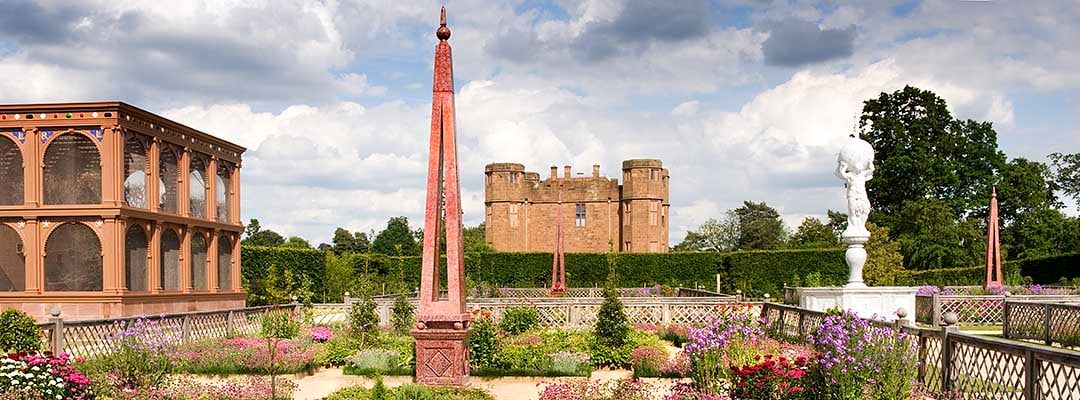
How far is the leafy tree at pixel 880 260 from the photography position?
3556 cm

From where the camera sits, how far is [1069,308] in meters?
16.7

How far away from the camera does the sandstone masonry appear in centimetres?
5853

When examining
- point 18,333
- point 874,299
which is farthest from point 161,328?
point 874,299

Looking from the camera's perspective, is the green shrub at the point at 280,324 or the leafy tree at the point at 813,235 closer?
the green shrub at the point at 280,324

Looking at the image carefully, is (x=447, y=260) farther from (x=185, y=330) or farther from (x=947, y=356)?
(x=185, y=330)

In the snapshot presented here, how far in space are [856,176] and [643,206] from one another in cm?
3820

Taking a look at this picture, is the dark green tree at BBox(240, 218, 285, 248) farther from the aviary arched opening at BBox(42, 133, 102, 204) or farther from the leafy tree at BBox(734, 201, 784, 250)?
the aviary arched opening at BBox(42, 133, 102, 204)

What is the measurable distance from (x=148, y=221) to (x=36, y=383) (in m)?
11.4

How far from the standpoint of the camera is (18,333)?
12.8m

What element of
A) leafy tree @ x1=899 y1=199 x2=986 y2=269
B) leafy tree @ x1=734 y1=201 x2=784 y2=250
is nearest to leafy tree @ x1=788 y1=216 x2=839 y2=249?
leafy tree @ x1=734 y1=201 x2=784 y2=250

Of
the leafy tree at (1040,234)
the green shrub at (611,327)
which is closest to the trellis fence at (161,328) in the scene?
the green shrub at (611,327)

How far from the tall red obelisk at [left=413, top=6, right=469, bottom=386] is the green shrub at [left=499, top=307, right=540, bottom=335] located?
19.2 ft

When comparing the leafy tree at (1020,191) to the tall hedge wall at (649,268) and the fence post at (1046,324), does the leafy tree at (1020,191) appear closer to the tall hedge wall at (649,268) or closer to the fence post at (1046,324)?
the tall hedge wall at (649,268)

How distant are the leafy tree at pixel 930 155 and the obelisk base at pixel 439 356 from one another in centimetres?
3620
